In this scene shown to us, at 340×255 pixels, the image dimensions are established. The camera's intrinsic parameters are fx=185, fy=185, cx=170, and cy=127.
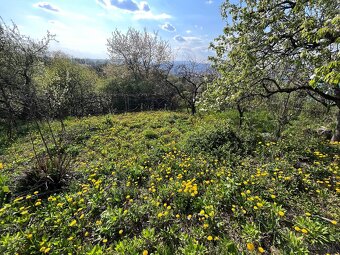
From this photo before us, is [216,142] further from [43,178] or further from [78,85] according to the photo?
[78,85]

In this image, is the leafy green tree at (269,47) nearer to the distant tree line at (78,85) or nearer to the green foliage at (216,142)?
the green foliage at (216,142)

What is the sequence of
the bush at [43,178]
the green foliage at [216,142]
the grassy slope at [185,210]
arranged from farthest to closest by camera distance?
the green foliage at [216,142] < the bush at [43,178] < the grassy slope at [185,210]

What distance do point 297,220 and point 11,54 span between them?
50.0 feet

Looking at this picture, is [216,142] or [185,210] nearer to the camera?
[185,210]

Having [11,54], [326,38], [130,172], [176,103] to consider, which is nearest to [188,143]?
[130,172]

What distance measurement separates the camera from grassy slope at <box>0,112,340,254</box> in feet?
8.13

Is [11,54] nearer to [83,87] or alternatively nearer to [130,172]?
[83,87]

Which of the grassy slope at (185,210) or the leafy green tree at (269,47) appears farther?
the leafy green tree at (269,47)

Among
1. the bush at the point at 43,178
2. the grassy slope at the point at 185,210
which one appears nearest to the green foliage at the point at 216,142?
the grassy slope at the point at 185,210

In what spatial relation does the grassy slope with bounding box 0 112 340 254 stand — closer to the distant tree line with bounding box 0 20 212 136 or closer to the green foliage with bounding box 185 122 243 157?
the green foliage with bounding box 185 122 243 157

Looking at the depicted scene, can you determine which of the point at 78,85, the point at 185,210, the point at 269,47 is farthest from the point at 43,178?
the point at 78,85

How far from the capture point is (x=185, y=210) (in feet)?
10.4

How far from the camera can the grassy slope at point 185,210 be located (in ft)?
8.13

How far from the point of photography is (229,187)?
11.1ft
